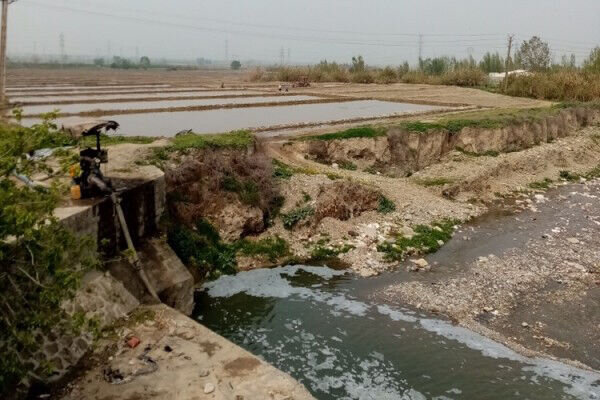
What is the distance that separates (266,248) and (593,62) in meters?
A: 49.1

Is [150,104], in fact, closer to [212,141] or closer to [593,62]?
[212,141]

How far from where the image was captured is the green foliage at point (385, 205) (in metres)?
18.3

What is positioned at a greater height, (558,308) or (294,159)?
(294,159)

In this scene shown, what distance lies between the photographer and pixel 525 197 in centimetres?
2261

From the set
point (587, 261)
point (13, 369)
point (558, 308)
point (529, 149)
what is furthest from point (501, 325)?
point (529, 149)

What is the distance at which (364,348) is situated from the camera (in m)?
11.0

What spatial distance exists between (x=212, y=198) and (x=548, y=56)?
55201 millimetres

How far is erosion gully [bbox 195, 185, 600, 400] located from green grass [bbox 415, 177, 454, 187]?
21.4 ft

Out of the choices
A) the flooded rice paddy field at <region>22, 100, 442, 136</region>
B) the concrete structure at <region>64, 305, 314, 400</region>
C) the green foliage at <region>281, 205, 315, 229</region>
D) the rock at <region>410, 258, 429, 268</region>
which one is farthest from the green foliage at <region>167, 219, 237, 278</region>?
the flooded rice paddy field at <region>22, 100, 442, 136</region>

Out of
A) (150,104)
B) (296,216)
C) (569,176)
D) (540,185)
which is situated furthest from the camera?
(150,104)

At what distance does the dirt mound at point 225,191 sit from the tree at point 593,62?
42.6 m

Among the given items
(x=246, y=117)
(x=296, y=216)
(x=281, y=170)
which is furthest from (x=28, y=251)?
(x=246, y=117)

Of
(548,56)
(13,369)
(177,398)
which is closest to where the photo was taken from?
(13,369)

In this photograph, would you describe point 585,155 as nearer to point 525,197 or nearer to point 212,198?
point 525,197
